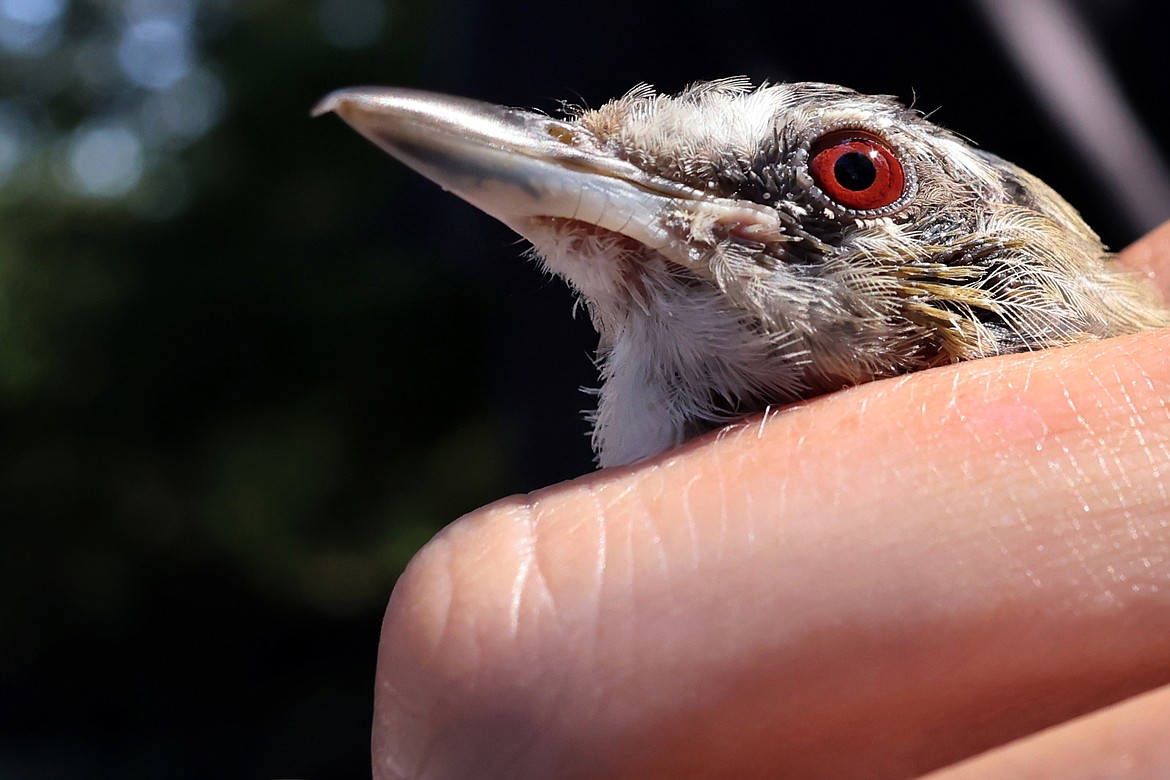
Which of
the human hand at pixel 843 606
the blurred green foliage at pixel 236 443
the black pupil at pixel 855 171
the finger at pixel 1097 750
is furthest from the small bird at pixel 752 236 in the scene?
the blurred green foliage at pixel 236 443

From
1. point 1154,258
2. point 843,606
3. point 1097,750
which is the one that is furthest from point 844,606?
point 1154,258

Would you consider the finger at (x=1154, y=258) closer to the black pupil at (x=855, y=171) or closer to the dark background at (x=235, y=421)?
the black pupil at (x=855, y=171)

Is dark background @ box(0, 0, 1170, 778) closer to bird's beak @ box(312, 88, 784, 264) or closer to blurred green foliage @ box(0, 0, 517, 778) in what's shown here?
blurred green foliage @ box(0, 0, 517, 778)

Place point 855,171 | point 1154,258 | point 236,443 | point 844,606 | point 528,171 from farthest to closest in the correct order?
point 236,443 → point 1154,258 → point 855,171 → point 528,171 → point 844,606


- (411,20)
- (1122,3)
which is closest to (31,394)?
(411,20)

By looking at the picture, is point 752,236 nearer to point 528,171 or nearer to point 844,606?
point 528,171
